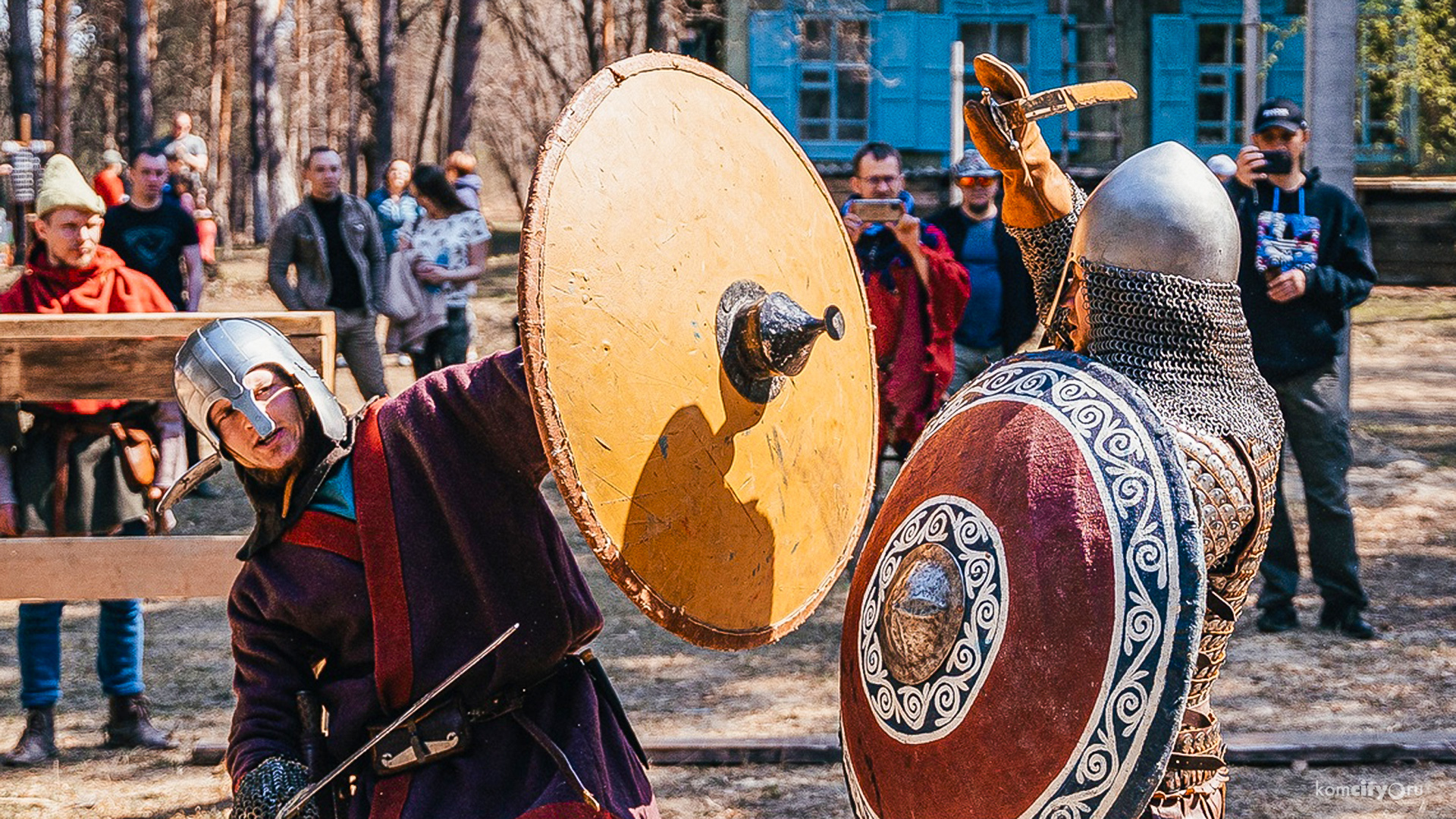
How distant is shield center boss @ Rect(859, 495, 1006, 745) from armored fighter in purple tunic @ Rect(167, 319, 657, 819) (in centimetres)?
47

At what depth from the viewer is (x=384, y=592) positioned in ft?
7.88

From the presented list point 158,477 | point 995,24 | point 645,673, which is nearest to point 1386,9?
point 995,24

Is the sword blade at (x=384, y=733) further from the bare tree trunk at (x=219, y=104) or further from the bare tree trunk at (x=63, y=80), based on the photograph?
the bare tree trunk at (x=219, y=104)

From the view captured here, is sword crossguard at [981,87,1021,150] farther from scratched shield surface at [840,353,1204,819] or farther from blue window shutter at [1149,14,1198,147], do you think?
blue window shutter at [1149,14,1198,147]

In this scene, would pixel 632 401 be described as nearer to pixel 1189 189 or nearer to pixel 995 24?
pixel 1189 189

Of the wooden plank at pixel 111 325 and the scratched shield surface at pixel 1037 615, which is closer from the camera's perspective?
the scratched shield surface at pixel 1037 615

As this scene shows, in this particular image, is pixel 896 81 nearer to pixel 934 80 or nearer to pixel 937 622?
pixel 934 80

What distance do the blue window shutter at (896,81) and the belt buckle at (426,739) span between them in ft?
49.1

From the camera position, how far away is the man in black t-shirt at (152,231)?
6848 mm

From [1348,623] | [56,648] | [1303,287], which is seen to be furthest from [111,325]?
[1348,623]

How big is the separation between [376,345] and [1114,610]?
222 inches

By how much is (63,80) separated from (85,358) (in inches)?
736

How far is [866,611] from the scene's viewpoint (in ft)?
8.12

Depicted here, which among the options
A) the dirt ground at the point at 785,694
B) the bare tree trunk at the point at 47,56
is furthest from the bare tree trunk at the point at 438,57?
the dirt ground at the point at 785,694
